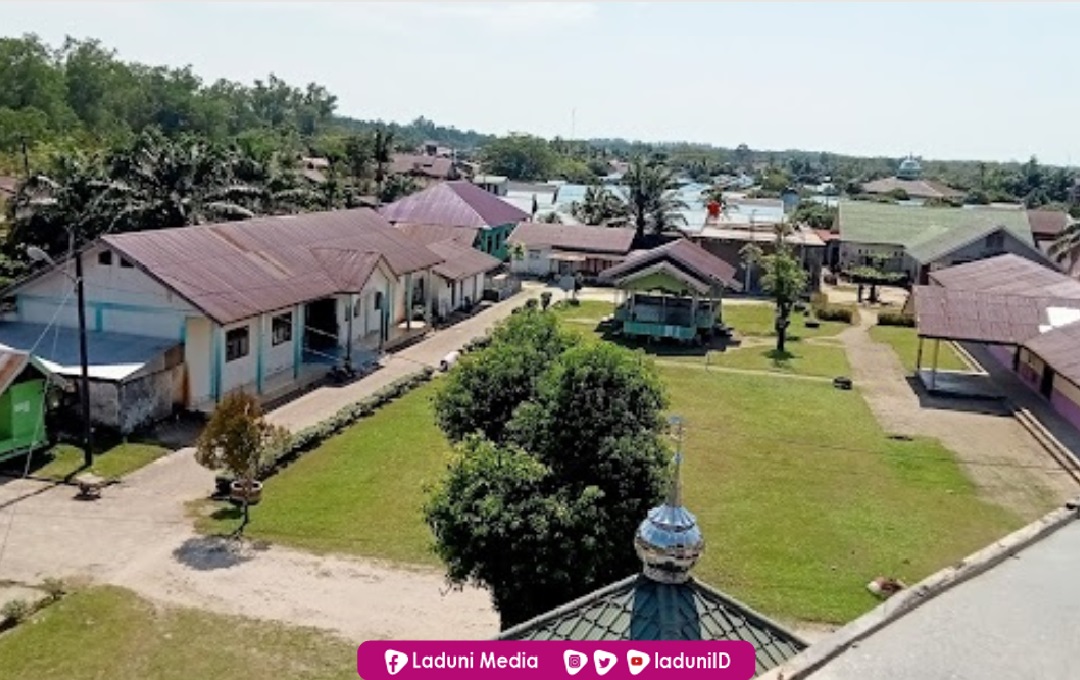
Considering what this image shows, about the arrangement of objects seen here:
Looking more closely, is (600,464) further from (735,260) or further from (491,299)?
(735,260)

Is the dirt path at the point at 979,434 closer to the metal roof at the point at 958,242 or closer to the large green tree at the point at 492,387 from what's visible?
the large green tree at the point at 492,387

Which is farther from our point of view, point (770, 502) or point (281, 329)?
point (281, 329)

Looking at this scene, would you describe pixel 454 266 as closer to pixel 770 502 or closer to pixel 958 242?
pixel 770 502

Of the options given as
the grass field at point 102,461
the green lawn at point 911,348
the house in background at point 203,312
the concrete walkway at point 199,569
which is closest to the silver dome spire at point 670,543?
the concrete walkway at point 199,569

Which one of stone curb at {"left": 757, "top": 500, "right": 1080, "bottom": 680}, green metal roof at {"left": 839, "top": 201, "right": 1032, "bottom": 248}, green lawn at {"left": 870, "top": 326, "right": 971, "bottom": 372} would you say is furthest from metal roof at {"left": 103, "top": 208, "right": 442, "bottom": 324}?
green metal roof at {"left": 839, "top": 201, "right": 1032, "bottom": 248}

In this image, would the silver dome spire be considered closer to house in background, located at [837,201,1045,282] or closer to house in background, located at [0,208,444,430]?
house in background, located at [0,208,444,430]

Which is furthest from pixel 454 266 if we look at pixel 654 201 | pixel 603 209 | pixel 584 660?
pixel 584 660
